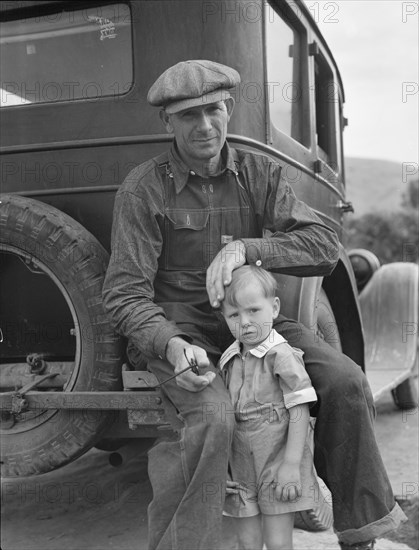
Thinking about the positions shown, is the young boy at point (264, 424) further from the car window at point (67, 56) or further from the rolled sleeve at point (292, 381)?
the car window at point (67, 56)

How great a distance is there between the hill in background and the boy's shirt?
39398 mm

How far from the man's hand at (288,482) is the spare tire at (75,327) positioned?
744 mm

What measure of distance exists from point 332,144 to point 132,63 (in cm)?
188

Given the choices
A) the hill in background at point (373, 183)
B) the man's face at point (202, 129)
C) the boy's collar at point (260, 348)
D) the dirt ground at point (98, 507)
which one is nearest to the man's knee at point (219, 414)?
the boy's collar at point (260, 348)

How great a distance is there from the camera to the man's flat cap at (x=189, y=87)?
2297 millimetres

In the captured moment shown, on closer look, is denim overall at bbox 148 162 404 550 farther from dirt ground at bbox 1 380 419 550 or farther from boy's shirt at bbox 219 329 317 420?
dirt ground at bbox 1 380 419 550

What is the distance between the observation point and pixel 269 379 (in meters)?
2.14

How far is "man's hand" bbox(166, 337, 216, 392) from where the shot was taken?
208 cm

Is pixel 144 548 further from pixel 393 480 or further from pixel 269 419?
pixel 393 480

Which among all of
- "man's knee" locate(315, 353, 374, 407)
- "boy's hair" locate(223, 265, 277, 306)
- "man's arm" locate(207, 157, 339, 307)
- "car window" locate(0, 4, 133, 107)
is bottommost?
"man's knee" locate(315, 353, 374, 407)

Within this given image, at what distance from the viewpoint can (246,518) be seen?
2160 mm

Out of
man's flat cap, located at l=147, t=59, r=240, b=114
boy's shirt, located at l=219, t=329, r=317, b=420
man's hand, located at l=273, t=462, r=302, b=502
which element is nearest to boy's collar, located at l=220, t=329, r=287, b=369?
boy's shirt, located at l=219, t=329, r=317, b=420

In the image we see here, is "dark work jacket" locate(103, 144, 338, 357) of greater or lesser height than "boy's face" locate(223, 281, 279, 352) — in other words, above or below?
above

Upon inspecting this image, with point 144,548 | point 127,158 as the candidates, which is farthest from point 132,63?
point 144,548
